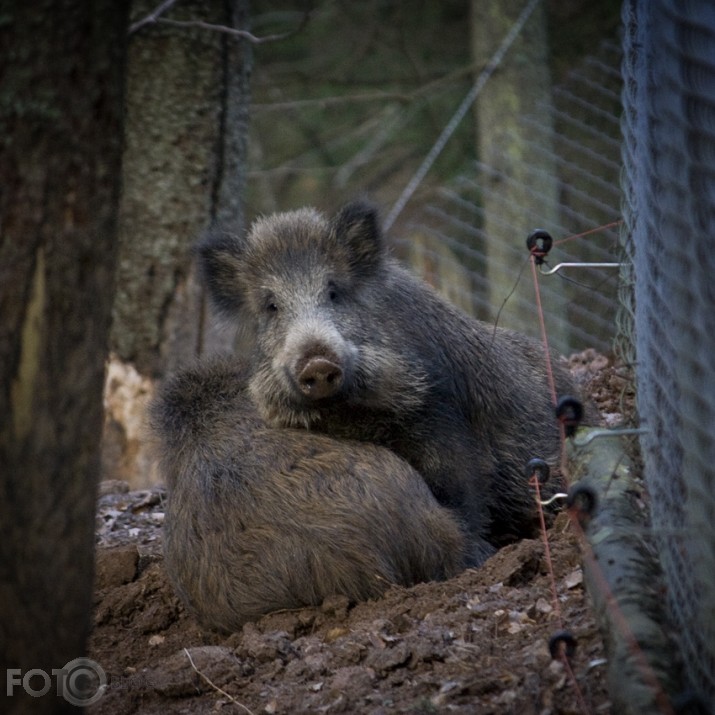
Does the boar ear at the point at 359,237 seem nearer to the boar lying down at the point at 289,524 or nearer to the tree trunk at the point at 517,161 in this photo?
the boar lying down at the point at 289,524

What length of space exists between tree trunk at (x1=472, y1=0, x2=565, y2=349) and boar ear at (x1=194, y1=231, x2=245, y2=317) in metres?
4.20

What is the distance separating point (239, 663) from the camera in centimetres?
355

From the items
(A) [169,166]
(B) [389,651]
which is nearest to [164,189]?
(A) [169,166]

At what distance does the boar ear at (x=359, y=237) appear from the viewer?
4777mm

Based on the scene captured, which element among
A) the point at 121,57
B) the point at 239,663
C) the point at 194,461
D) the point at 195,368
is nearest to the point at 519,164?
the point at 195,368

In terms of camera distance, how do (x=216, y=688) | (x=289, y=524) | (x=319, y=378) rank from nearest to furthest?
(x=216, y=688) < (x=289, y=524) < (x=319, y=378)

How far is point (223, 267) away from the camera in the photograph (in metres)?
4.91

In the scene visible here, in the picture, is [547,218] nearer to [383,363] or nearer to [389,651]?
[383,363]

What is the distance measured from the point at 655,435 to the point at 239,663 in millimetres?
1718

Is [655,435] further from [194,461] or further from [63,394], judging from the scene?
[194,461]

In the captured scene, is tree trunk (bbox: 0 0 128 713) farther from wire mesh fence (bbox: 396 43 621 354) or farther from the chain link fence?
wire mesh fence (bbox: 396 43 621 354)

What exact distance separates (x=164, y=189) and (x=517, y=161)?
3686mm

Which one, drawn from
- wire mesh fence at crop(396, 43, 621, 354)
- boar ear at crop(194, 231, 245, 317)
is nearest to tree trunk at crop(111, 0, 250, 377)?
boar ear at crop(194, 231, 245, 317)

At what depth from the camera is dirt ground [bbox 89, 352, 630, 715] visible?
276 cm
